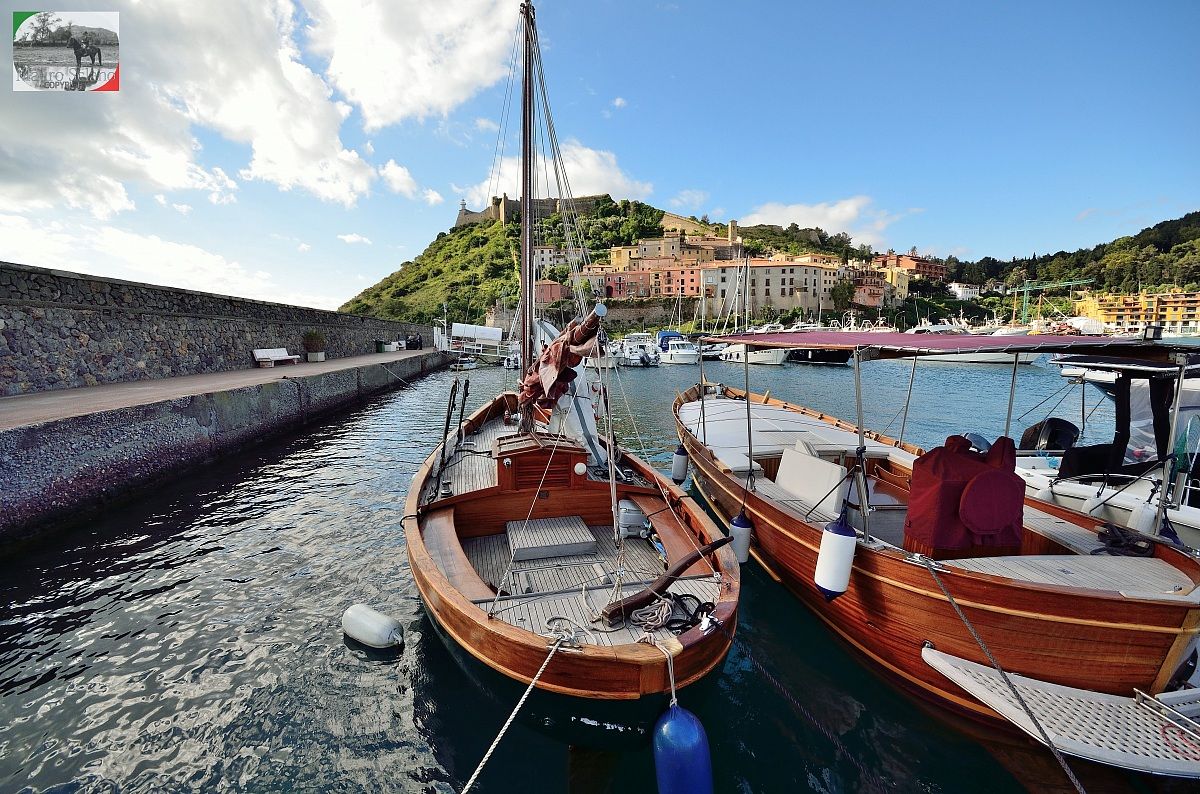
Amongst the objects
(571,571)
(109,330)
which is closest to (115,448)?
(109,330)

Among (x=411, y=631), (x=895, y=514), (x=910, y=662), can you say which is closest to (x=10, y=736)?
(x=411, y=631)

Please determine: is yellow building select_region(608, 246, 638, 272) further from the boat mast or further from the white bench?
the boat mast

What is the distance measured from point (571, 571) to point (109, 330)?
15623 millimetres

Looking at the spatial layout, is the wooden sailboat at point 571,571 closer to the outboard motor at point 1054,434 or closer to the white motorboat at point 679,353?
the outboard motor at point 1054,434

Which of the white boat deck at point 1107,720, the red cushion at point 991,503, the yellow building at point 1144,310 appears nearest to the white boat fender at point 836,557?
the white boat deck at point 1107,720

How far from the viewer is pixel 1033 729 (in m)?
3.28

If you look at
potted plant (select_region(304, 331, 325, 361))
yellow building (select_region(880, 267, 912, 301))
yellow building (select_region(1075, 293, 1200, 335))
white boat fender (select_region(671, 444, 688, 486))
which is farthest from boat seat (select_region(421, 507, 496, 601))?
yellow building (select_region(880, 267, 912, 301))

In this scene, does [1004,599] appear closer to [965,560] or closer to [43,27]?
[965,560]

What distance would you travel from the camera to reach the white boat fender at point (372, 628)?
16.8ft

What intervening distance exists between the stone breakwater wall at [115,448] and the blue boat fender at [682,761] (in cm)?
955

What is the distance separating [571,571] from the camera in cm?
515

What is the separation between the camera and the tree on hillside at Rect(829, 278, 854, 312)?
7906 centimetres

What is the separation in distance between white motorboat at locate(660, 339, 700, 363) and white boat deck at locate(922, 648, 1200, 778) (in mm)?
41482

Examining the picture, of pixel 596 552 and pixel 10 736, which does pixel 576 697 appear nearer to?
pixel 596 552
